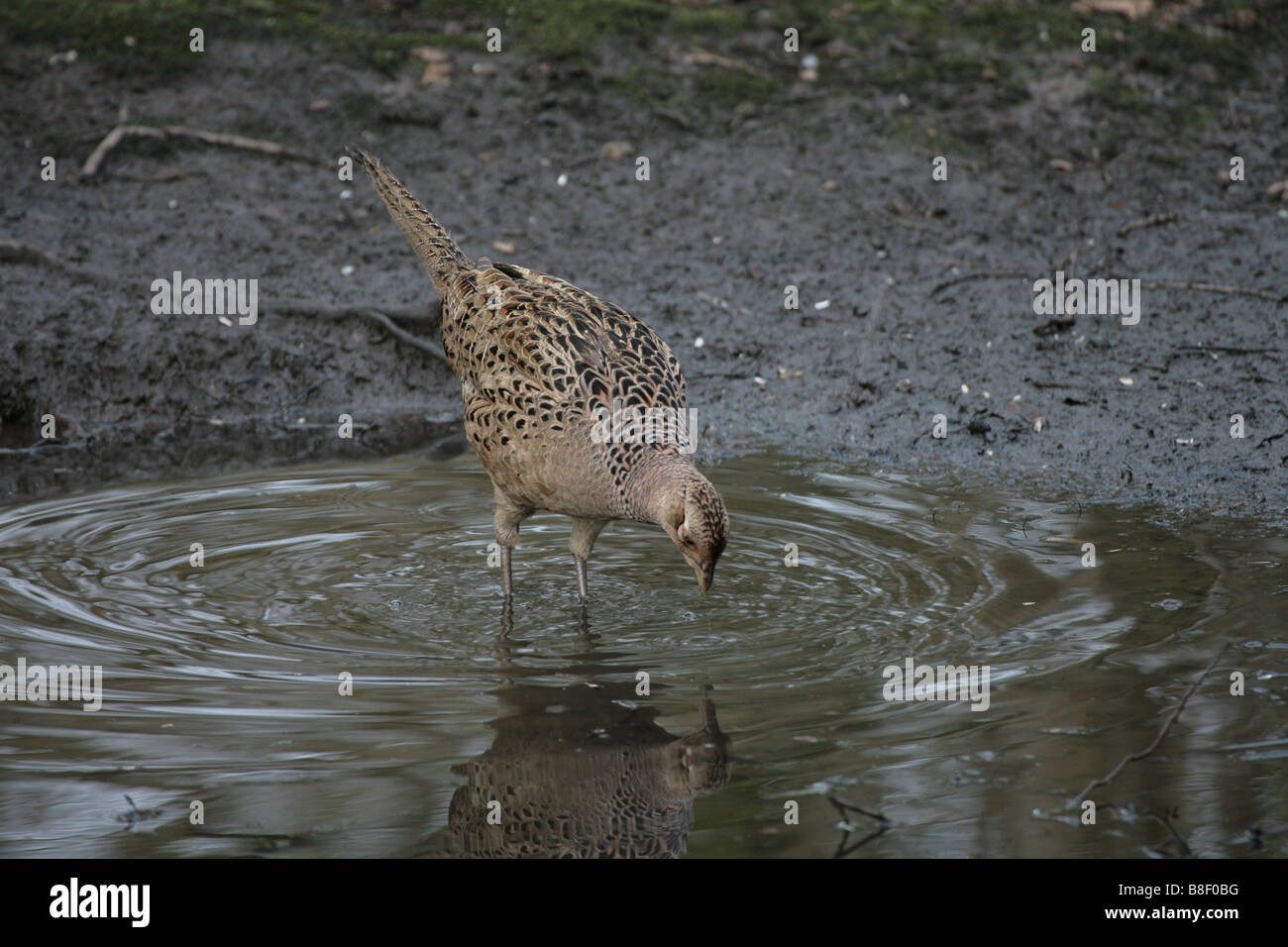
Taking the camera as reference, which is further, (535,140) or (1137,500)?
(535,140)

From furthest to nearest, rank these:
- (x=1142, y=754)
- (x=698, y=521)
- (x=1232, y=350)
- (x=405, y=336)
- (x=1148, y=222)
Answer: (x=1148, y=222) → (x=405, y=336) → (x=1232, y=350) → (x=698, y=521) → (x=1142, y=754)

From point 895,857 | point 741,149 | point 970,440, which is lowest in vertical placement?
point 895,857

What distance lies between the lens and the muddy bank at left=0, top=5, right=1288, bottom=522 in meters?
9.10

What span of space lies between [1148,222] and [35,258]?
8541 millimetres

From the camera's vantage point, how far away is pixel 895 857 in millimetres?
4305

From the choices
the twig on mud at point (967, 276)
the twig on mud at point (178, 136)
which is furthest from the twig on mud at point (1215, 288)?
the twig on mud at point (178, 136)

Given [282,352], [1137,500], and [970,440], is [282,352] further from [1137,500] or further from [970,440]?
[1137,500]

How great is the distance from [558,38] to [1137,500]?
24.7 ft

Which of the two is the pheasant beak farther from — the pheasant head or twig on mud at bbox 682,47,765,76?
twig on mud at bbox 682,47,765,76

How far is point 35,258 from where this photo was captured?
10258 mm

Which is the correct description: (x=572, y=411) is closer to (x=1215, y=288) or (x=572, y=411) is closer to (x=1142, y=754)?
(x=1142, y=754)

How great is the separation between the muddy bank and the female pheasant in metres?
2.34

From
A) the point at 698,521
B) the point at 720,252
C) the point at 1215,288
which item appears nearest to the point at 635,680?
the point at 698,521

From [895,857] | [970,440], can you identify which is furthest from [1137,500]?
[895,857]
